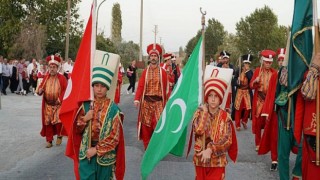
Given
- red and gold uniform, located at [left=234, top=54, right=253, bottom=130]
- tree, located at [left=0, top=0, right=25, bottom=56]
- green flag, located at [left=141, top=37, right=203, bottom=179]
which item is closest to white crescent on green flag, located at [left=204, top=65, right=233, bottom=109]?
green flag, located at [left=141, top=37, right=203, bottom=179]

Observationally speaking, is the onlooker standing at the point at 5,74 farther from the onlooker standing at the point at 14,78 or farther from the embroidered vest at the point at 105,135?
the embroidered vest at the point at 105,135

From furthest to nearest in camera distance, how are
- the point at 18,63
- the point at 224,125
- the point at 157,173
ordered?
the point at 18,63 < the point at 157,173 < the point at 224,125

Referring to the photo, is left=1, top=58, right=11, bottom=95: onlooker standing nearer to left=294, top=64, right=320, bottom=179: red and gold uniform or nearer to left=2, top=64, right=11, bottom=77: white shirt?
left=2, top=64, right=11, bottom=77: white shirt

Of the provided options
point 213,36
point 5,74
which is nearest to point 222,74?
point 5,74

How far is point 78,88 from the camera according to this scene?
5535mm

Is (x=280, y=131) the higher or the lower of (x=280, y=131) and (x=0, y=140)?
the higher

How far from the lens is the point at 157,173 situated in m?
7.52

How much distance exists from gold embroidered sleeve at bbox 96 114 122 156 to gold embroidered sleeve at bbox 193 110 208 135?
824 mm

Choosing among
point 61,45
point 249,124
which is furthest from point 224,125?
point 61,45

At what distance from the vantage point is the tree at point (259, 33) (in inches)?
2005

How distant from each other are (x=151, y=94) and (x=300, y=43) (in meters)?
4.40

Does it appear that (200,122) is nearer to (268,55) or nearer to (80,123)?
(80,123)

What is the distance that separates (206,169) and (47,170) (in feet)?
11.4

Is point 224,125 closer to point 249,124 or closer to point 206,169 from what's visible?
point 206,169
